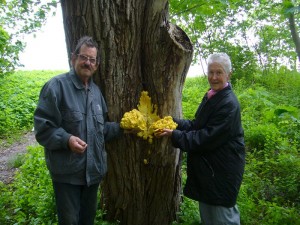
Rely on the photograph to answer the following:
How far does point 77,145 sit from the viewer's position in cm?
264

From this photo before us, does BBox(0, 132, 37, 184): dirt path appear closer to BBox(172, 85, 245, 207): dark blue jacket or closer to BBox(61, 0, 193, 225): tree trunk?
BBox(61, 0, 193, 225): tree trunk

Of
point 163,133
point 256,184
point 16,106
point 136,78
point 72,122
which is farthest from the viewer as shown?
point 16,106

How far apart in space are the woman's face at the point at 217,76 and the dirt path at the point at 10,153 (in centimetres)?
530

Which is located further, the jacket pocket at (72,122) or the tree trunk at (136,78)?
the tree trunk at (136,78)

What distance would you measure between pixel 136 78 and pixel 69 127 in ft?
3.33

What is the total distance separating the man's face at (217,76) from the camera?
9.56 feet

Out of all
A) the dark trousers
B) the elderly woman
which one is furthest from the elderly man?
the elderly woman

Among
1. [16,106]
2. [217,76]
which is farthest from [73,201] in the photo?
[16,106]

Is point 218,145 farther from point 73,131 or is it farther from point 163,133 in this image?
point 73,131

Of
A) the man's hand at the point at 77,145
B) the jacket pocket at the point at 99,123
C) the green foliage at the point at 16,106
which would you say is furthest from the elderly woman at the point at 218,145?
the green foliage at the point at 16,106

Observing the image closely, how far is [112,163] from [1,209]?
7.40ft

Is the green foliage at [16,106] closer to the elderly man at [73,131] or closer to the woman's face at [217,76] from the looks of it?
the elderly man at [73,131]

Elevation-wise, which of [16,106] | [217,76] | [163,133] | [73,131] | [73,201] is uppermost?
[217,76]

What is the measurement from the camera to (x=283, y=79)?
37.0 feet
